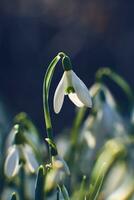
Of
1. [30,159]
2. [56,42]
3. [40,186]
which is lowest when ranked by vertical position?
[40,186]

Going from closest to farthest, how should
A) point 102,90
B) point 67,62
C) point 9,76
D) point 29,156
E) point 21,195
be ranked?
1. point 67,62
2. point 29,156
3. point 21,195
4. point 102,90
5. point 9,76

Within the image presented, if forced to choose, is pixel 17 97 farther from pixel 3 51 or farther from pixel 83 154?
pixel 83 154

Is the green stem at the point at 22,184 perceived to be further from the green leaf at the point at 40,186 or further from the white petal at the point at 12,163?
the green leaf at the point at 40,186

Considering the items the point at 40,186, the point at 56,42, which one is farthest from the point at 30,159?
the point at 56,42

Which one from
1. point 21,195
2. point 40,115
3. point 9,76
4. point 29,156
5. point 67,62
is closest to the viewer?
point 67,62

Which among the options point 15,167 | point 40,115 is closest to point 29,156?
point 15,167

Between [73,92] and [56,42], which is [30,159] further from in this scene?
[56,42]

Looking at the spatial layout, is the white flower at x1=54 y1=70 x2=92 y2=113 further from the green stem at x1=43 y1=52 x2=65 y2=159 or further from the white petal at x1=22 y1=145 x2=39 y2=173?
the white petal at x1=22 y1=145 x2=39 y2=173
